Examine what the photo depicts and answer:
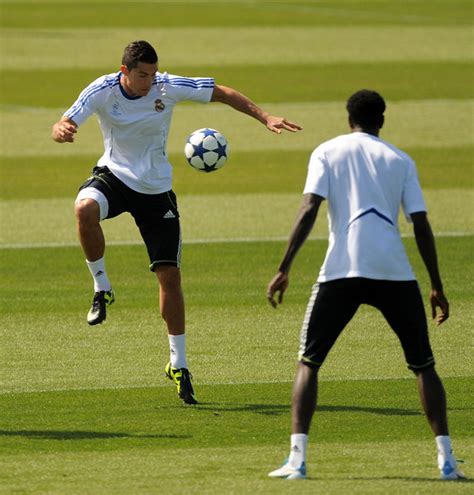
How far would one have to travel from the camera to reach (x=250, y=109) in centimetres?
996

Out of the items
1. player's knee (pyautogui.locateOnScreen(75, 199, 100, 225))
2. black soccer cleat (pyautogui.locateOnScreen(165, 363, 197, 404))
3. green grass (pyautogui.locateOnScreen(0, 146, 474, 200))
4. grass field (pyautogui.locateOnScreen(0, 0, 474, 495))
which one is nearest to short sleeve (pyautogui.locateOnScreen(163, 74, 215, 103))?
player's knee (pyautogui.locateOnScreen(75, 199, 100, 225))

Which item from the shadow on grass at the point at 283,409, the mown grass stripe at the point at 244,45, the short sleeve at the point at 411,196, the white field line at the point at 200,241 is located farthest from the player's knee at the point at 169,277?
the mown grass stripe at the point at 244,45

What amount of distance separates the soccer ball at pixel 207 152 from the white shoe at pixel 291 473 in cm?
380

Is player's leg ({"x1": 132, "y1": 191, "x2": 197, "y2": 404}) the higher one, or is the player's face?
the player's face

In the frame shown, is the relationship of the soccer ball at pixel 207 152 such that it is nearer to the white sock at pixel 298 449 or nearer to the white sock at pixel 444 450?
the white sock at pixel 298 449

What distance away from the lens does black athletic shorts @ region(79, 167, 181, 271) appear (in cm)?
995

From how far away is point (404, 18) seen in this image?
3906 cm

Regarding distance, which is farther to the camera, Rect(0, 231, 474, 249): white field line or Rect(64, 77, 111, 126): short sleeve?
Rect(0, 231, 474, 249): white field line

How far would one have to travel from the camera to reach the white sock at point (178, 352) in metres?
9.80

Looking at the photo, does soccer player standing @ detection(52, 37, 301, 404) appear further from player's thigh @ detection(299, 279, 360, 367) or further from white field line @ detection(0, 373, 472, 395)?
player's thigh @ detection(299, 279, 360, 367)

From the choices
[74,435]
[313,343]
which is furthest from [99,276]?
[313,343]

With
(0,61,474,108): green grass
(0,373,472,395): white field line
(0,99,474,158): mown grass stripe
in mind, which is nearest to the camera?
(0,373,472,395): white field line

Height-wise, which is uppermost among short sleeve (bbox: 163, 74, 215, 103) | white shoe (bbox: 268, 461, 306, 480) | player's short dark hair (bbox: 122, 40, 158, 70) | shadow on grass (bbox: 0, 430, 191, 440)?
player's short dark hair (bbox: 122, 40, 158, 70)

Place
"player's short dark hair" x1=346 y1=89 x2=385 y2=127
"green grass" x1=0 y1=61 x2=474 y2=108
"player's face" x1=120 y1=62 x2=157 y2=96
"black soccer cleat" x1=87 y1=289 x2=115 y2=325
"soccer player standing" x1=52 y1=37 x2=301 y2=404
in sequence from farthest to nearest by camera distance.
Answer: "green grass" x1=0 y1=61 x2=474 y2=108 → "black soccer cleat" x1=87 y1=289 x2=115 y2=325 → "soccer player standing" x1=52 y1=37 x2=301 y2=404 → "player's face" x1=120 y1=62 x2=157 y2=96 → "player's short dark hair" x1=346 y1=89 x2=385 y2=127
